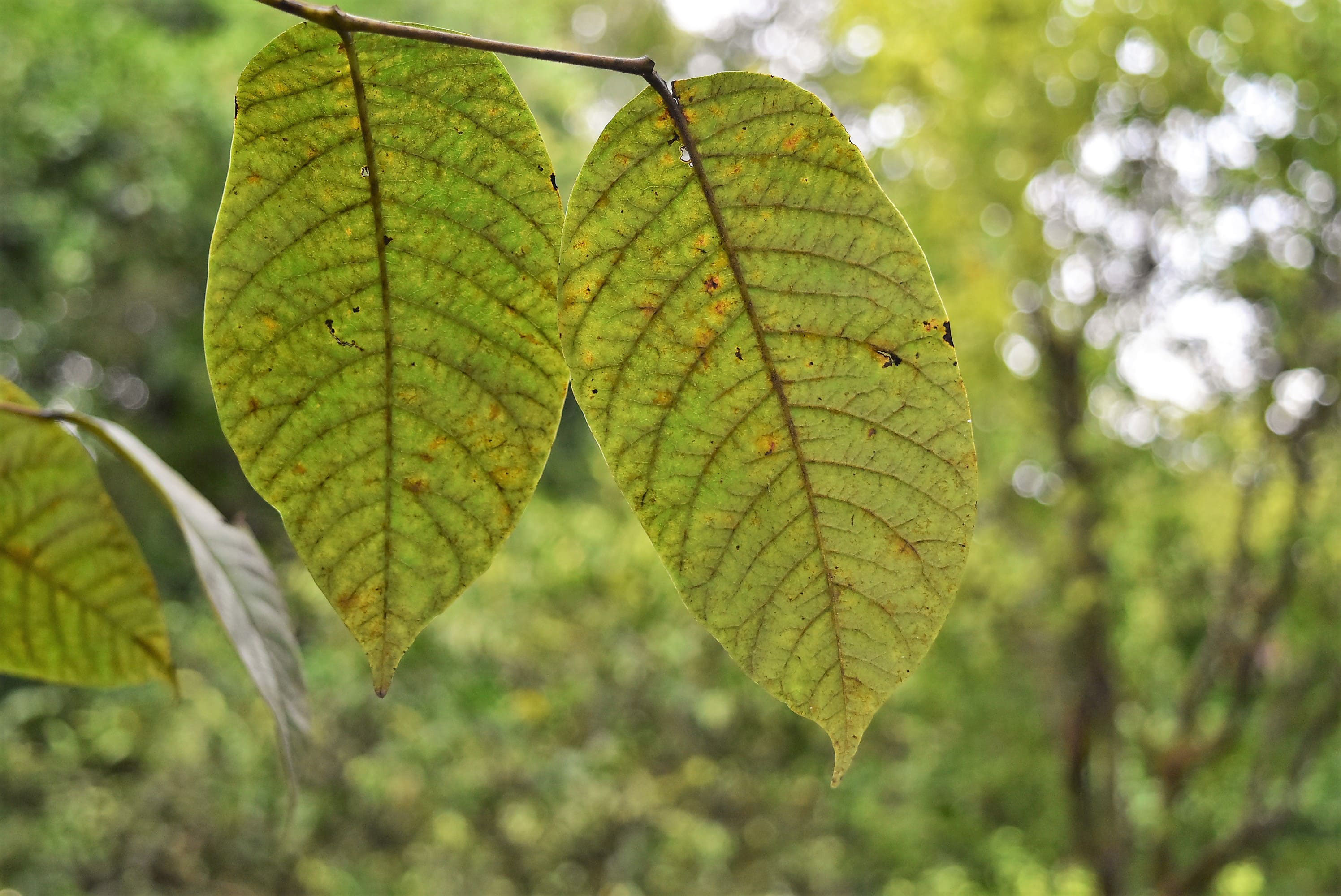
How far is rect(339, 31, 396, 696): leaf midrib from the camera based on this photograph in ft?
0.70

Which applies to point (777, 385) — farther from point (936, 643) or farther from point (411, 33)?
point (936, 643)

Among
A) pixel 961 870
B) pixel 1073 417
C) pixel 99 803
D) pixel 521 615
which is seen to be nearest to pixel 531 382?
pixel 1073 417

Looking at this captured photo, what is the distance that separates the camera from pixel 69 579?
379 millimetres

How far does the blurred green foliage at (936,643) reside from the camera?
81.0 inches

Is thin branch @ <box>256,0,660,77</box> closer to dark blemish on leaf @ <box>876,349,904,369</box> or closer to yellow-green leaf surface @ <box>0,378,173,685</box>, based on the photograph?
dark blemish on leaf @ <box>876,349,904,369</box>

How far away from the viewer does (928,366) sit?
0.21 m

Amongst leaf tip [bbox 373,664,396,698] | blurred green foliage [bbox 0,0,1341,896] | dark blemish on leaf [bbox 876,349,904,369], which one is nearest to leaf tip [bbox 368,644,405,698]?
leaf tip [bbox 373,664,396,698]

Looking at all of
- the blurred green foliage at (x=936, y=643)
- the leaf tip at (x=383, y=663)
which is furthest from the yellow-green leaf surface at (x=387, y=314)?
the blurred green foliage at (x=936, y=643)

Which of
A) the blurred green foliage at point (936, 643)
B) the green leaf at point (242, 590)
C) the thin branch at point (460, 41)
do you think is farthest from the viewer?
the blurred green foliage at point (936, 643)

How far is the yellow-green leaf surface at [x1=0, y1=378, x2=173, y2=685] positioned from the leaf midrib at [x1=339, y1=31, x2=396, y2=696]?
0.62 feet

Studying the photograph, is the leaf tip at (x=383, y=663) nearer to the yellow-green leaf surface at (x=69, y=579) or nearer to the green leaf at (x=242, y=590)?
the green leaf at (x=242, y=590)

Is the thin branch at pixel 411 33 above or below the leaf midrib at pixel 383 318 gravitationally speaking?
above

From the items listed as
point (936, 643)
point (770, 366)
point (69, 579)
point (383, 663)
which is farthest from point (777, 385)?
point (936, 643)

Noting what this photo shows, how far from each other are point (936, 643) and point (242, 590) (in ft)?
8.13
